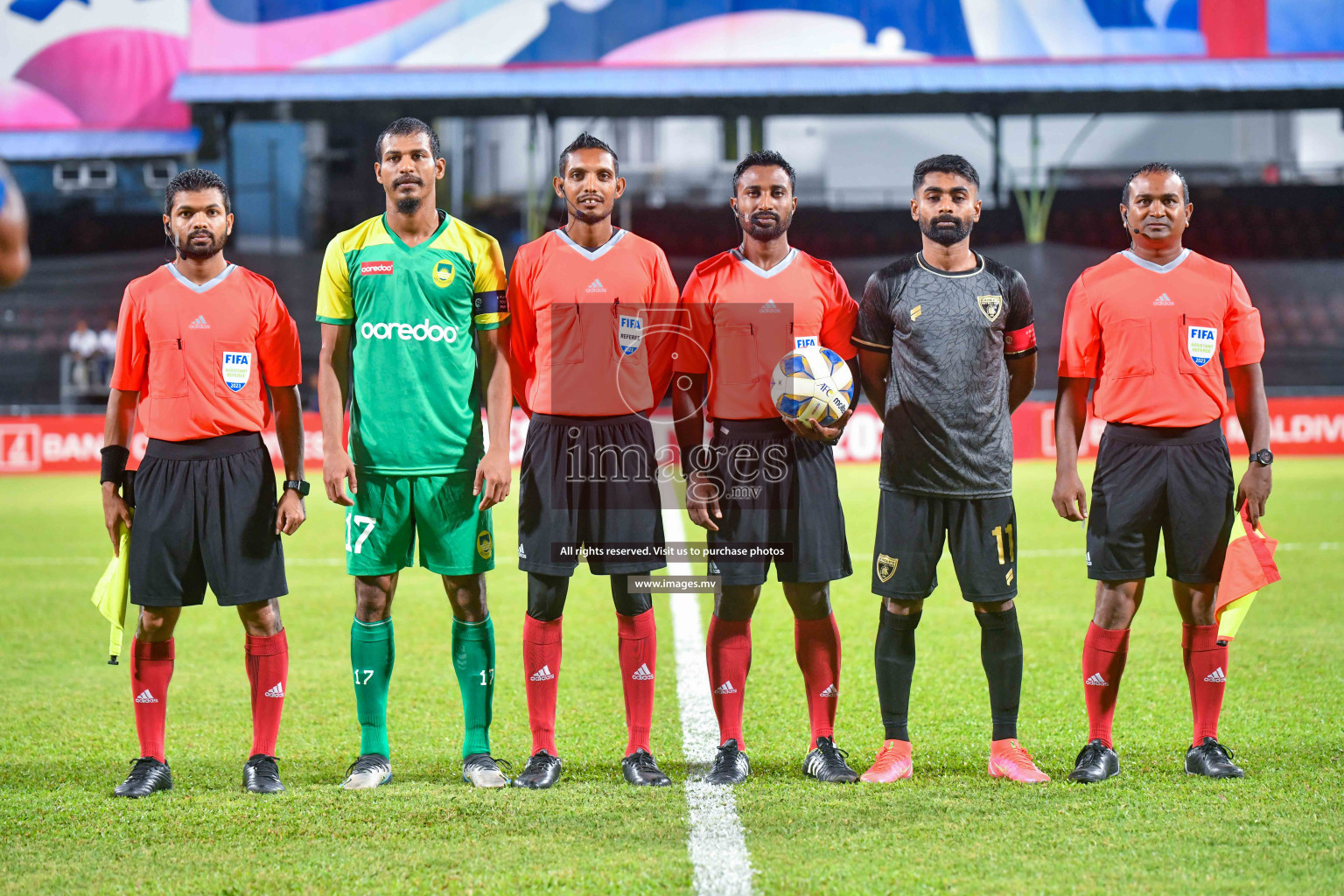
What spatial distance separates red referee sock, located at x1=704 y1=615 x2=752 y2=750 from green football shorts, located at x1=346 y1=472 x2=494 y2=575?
2.85 ft

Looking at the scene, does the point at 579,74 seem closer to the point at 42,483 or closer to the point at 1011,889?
the point at 42,483

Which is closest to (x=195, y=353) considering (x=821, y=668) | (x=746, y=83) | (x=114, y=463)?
(x=114, y=463)

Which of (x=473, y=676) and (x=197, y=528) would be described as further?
(x=473, y=676)

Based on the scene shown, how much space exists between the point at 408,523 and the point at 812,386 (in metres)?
1.42

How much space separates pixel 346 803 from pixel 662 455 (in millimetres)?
2622

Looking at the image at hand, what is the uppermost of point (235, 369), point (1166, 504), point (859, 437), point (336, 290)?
point (336, 290)

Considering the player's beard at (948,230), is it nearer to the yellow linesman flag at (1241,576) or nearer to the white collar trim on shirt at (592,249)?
the white collar trim on shirt at (592,249)

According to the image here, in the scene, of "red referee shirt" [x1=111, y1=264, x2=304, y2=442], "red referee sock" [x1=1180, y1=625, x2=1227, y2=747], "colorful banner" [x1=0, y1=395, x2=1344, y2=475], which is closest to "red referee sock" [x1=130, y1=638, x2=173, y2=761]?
"red referee shirt" [x1=111, y1=264, x2=304, y2=442]

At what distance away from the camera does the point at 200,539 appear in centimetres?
399

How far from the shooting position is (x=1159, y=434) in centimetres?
408

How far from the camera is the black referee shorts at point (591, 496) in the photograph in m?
4.02

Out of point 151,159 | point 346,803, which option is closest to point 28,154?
point 151,159

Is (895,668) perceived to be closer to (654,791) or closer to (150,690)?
(654,791)

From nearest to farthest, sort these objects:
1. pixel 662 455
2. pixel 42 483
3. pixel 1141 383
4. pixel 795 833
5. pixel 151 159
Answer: pixel 795 833
pixel 1141 383
pixel 662 455
pixel 42 483
pixel 151 159
